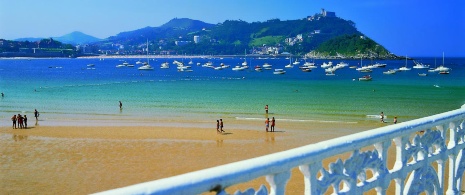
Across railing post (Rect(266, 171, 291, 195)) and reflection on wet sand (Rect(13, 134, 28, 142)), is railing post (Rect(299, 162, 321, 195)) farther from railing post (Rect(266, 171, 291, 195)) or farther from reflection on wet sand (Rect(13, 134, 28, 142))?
reflection on wet sand (Rect(13, 134, 28, 142))

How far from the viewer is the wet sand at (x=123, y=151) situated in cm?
1477

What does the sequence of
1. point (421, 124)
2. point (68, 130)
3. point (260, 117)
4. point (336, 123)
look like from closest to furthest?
1. point (421, 124)
2. point (68, 130)
3. point (336, 123)
4. point (260, 117)

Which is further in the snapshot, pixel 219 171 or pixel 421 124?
pixel 421 124

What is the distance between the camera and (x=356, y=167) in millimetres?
3229

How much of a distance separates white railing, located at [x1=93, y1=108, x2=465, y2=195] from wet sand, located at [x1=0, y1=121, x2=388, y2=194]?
7700 mm

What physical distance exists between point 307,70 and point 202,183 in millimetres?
125715

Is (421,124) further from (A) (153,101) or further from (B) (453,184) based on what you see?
(A) (153,101)

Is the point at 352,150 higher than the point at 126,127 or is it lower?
higher

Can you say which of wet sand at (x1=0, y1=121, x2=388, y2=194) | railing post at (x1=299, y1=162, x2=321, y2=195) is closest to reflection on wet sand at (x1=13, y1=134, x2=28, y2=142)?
wet sand at (x1=0, y1=121, x2=388, y2=194)

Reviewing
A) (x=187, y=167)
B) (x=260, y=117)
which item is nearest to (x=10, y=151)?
(x=187, y=167)

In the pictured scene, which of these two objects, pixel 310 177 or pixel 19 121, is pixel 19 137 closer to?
pixel 19 121

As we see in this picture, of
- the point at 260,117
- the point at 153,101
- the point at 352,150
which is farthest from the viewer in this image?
the point at 153,101

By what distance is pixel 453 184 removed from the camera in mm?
4742

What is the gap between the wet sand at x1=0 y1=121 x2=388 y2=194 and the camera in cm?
1477
